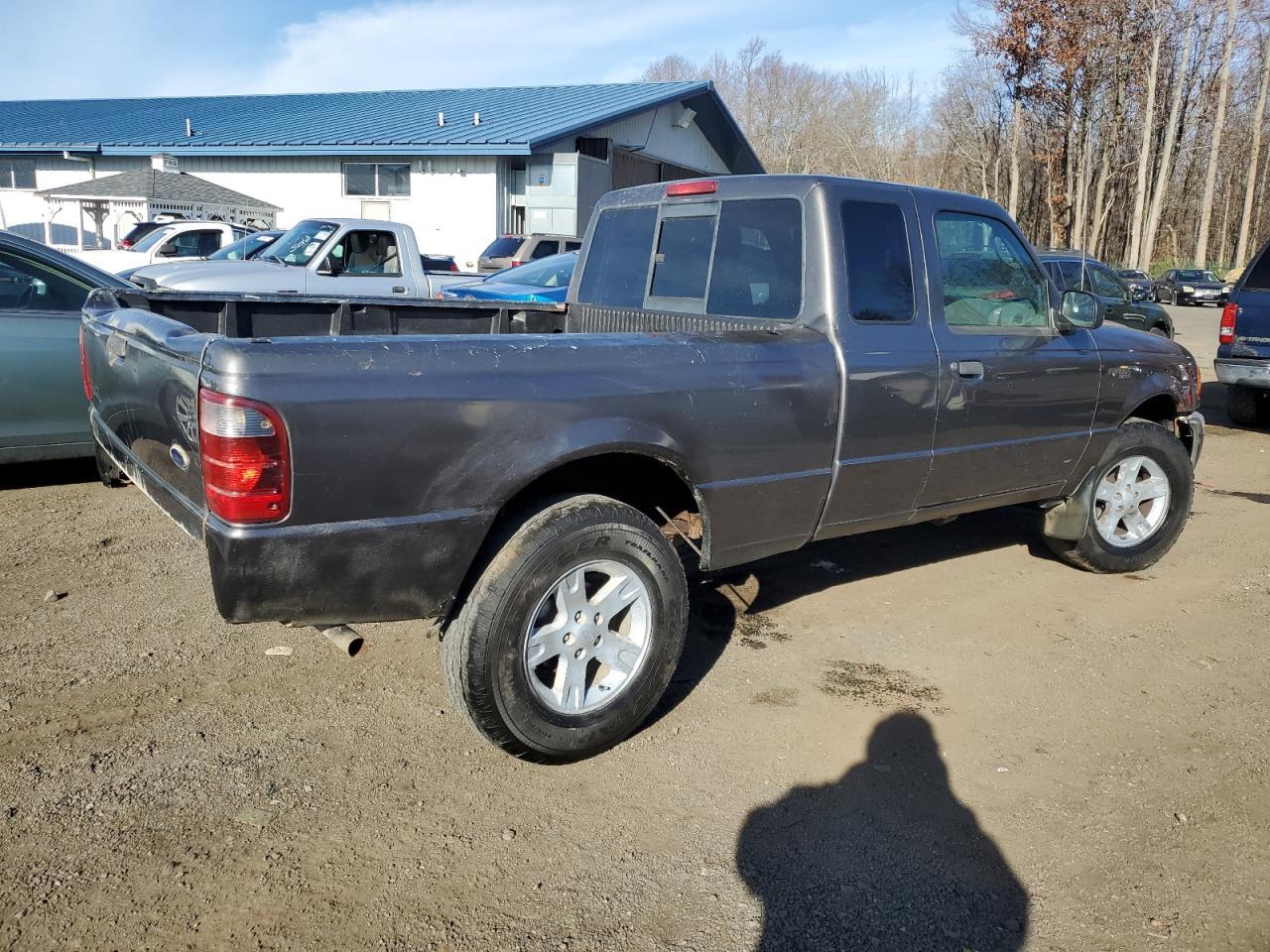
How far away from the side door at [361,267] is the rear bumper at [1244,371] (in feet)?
27.9

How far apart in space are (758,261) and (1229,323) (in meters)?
7.88

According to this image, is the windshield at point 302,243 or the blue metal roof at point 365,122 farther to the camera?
the blue metal roof at point 365,122

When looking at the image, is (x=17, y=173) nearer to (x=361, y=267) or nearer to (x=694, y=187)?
(x=361, y=267)

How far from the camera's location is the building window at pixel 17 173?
30531 mm

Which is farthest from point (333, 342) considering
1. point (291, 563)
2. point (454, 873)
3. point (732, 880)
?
point (732, 880)

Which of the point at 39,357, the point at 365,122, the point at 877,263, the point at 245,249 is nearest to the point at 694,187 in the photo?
the point at 877,263

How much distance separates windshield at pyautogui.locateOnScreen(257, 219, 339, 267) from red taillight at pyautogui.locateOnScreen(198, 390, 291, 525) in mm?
9189

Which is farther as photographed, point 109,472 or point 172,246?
point 172,246

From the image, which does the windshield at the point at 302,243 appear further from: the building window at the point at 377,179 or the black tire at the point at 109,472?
the building window at the point at 377,179

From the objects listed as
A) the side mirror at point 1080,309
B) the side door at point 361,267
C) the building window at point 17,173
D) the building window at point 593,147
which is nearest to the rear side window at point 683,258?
the side mirror at point 1080,309

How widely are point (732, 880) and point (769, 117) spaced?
62759 millimetres

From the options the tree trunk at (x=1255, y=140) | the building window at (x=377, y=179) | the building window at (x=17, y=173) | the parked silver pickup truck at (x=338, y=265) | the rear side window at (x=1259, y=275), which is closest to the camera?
the rear side window at (x=1259, y=275)

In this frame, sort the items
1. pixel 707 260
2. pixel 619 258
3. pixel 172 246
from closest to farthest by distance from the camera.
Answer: pixel 707 260 < pixel 619 258 < pixel 172 246

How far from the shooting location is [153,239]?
55.9 feet
